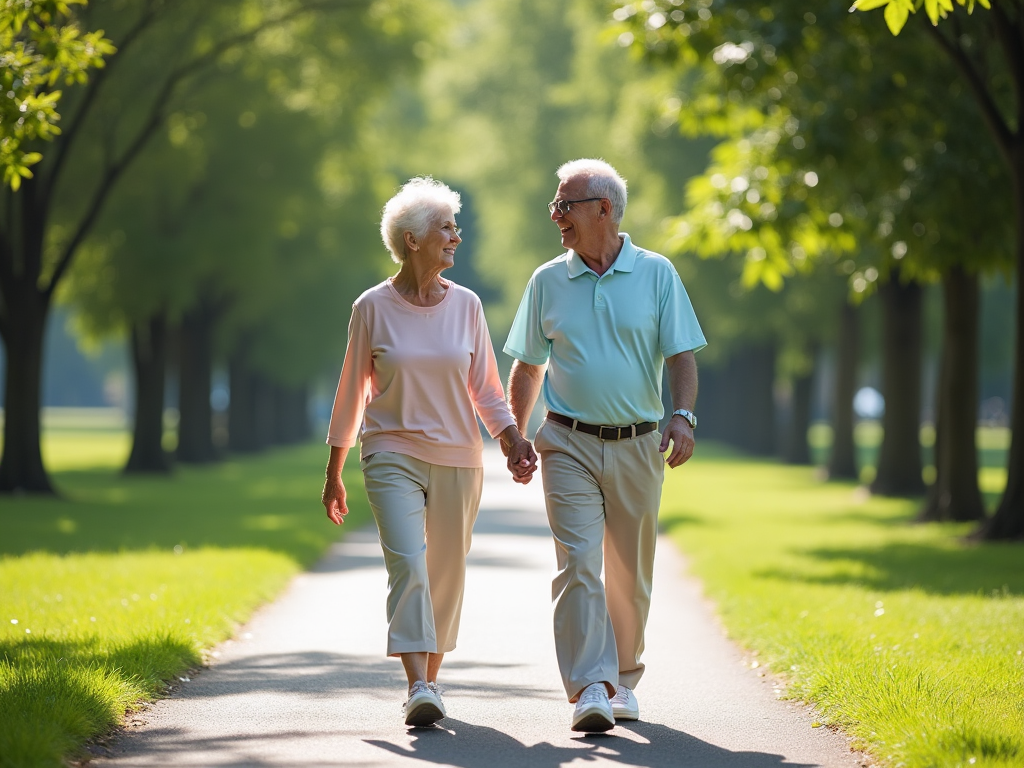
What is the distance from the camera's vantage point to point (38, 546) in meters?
14.6

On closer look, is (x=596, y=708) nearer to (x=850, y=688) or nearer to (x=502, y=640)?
(x=850, y=688)

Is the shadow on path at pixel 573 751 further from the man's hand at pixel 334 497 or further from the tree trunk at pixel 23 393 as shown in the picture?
the tree trunk at pixel 23 393

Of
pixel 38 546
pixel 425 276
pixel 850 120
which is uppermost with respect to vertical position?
pixel 850 120

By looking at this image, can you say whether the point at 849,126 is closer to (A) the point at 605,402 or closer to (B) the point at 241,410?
(A) the point at 605,402

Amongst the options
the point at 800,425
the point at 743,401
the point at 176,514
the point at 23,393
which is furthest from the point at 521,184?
the point at 176,514

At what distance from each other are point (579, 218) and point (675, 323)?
1.94ft

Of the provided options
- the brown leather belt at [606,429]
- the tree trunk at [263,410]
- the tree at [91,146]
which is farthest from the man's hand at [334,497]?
the tree trunk at [263,410]

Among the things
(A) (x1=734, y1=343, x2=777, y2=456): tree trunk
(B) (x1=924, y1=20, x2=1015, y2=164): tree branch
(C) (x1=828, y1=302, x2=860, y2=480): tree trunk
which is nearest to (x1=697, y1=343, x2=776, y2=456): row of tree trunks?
(A) (x1=734, y1=343, x2=777, y2=456): tree trunk

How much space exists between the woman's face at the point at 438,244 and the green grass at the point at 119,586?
7.35ft

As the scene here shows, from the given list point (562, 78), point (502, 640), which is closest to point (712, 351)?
point (562, 78)

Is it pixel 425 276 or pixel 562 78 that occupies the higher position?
pixel 562 78

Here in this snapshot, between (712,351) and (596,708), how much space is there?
34.6 metres

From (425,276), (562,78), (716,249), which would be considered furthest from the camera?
(562,78)

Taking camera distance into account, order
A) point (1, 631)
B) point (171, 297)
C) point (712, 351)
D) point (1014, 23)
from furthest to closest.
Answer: point (712, 351), point (171, 297), point (1014, 23), point (1, 631)
